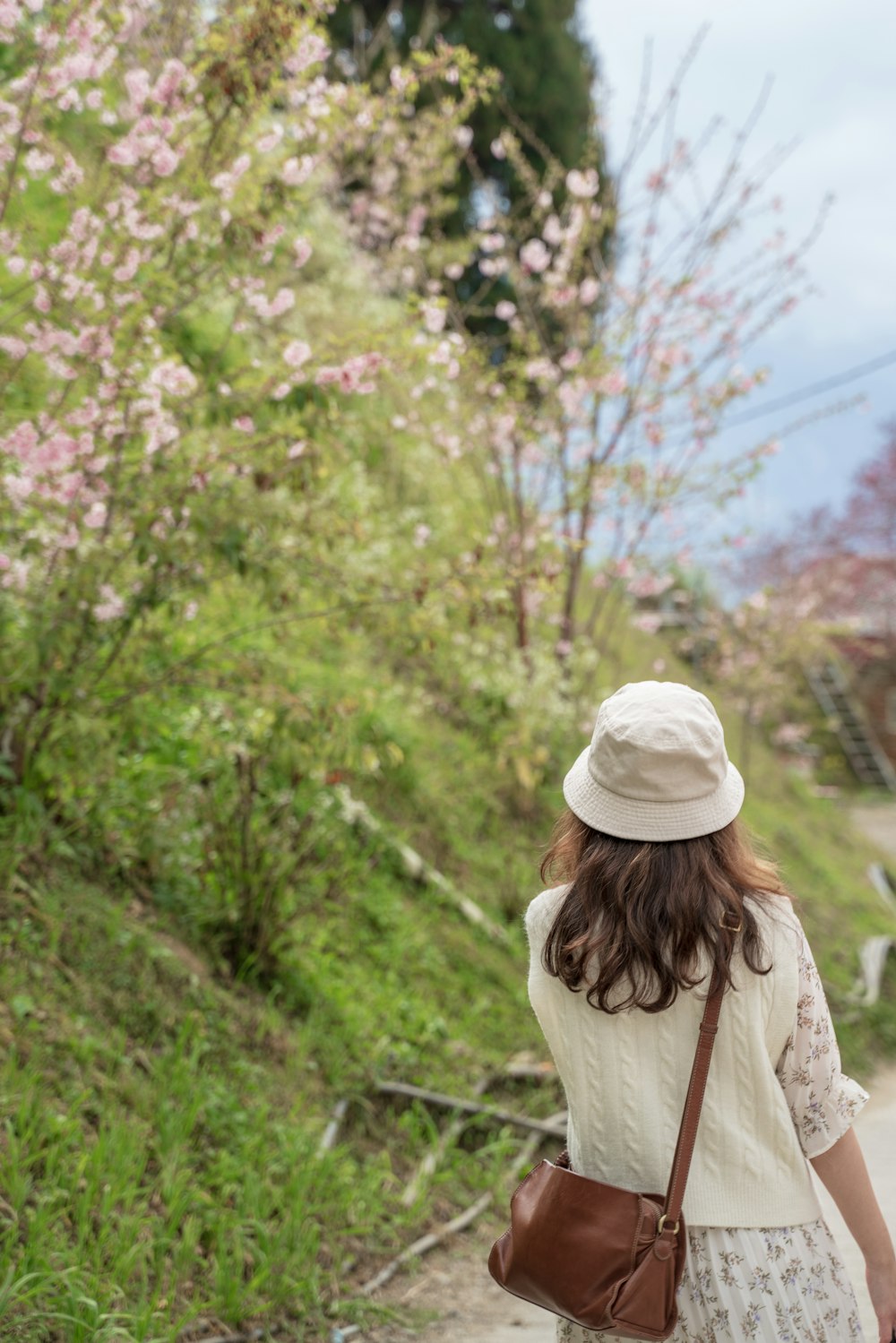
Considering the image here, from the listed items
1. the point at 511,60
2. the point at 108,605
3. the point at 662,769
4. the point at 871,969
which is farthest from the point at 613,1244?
the point at 511,60

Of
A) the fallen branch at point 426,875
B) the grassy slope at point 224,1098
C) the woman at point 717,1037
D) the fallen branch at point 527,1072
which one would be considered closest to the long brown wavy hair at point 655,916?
the woman at point 717,1037

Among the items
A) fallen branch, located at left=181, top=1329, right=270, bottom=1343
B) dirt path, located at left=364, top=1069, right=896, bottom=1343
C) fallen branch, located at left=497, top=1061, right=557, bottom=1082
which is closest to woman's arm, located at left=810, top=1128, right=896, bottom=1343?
dirt path, located at left=364, top=1069, right=896, bottom=1343

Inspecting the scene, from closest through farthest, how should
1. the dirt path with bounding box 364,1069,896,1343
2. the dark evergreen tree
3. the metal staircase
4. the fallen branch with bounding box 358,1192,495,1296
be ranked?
the dirt path with bounding box 364,1069,896,1343
the fallen branch with bounding box 358,1192,495,1296
the dark evergreen tree
the metal staircase

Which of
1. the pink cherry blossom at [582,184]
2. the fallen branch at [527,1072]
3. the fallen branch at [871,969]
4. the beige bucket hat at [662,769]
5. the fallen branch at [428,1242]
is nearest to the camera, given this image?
→ the beige bucket hat at [662,769]

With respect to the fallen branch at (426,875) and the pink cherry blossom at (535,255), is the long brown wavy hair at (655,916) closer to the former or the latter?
the fallen branch at (426,875)

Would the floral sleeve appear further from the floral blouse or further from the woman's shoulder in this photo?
the woman's shoulder

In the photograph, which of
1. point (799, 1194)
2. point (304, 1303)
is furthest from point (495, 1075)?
point (799, 1194)

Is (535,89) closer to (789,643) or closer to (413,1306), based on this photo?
(789,643)

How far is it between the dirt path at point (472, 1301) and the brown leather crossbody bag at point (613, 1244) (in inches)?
64.9

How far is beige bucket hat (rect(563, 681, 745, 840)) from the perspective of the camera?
1.49 m

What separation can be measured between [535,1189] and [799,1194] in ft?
1.23

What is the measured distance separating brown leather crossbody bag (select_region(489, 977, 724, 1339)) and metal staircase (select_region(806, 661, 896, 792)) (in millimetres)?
16174

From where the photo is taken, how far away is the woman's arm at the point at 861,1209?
60.0 inches

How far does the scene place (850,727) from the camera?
1764 centimetres
